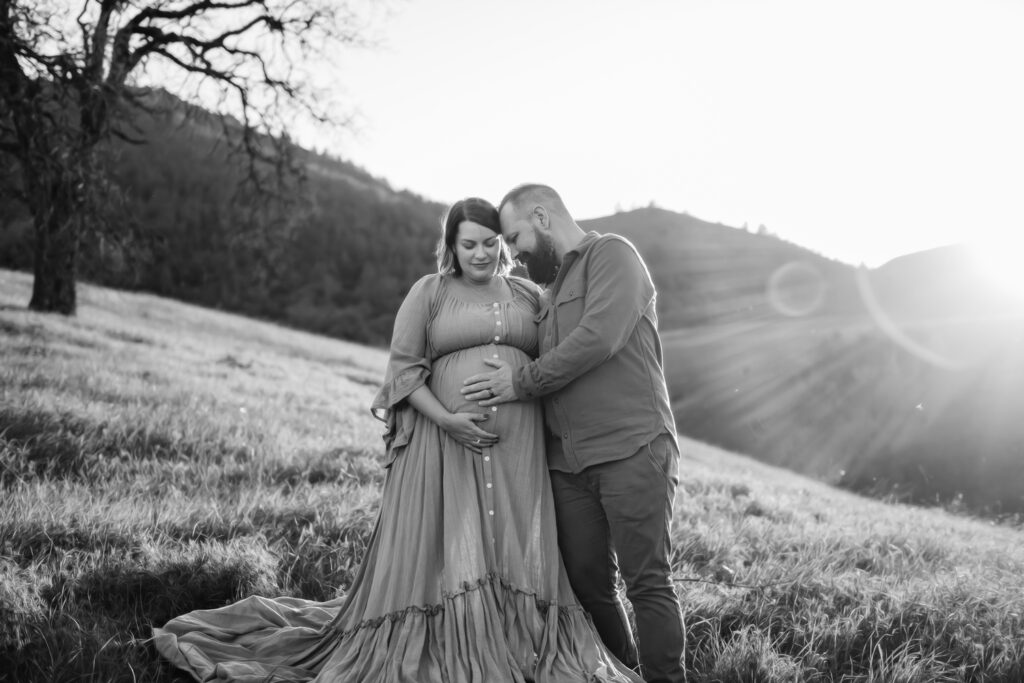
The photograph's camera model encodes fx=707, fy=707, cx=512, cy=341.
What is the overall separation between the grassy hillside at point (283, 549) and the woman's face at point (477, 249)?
228 cm

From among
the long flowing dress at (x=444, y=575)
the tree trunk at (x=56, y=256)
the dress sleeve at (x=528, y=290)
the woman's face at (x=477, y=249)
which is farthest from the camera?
the tree trunk at (x=56, y=256)

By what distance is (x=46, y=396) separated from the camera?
22.9ft

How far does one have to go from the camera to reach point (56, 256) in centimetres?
1306

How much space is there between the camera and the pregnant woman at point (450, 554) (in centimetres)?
354

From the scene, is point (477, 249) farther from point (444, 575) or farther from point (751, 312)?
point (751, 312)

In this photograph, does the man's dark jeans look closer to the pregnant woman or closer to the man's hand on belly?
the pregnant woman

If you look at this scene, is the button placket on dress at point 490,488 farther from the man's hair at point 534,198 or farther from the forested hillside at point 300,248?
the forested hillside at point 300,248

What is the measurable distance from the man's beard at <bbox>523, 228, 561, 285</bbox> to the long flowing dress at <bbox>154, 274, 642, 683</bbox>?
21 centimetres

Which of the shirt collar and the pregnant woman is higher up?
the shirt collar

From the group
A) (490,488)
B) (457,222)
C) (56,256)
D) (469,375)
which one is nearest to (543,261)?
(457,222)

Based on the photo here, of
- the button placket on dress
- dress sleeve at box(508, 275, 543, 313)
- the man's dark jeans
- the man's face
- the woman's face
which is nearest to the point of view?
the man's dark jeans

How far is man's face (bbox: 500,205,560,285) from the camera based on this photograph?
3.90 meters

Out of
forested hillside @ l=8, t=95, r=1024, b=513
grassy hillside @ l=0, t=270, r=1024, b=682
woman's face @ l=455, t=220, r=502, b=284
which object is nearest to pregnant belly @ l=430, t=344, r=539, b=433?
woman's face @ l=455, t=220, r=502, b=284

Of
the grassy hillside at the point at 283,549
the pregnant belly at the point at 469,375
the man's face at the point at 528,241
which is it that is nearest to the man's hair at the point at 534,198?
the man's face at the point at 528,241
